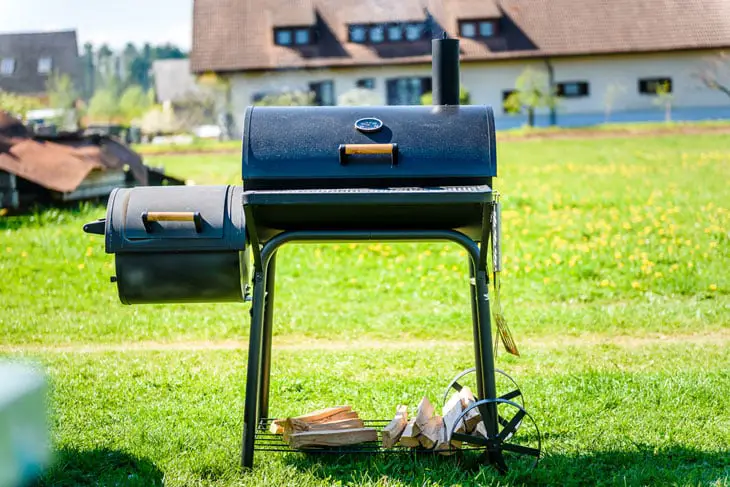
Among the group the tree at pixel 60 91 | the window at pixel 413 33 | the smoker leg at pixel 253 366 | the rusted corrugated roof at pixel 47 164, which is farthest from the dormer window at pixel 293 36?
the smoker leg at pixel 253 366

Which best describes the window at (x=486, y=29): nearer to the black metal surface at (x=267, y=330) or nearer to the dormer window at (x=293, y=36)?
the dormer window at (x=293, y=36)

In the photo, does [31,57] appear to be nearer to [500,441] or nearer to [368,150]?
[368,150]

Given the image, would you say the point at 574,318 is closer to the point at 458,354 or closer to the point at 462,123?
the point at 458,354

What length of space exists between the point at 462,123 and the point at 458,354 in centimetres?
247

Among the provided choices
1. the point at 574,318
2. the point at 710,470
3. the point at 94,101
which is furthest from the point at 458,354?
the point at 94,101

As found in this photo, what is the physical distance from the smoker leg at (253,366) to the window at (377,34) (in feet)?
84.9

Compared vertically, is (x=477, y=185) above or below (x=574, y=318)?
above

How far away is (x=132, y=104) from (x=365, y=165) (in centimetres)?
3979

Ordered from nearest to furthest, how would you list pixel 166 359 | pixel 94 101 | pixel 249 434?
pixel 249 434
pixel 166 359
pixel 94 101

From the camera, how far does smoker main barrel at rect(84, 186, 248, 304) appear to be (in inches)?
163

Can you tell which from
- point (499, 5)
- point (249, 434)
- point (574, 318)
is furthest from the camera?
point (499, 5)

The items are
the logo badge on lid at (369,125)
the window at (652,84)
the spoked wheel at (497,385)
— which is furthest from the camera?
the window at (652,84)

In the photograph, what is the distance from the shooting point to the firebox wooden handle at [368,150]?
4.03m

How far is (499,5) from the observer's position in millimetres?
27609
